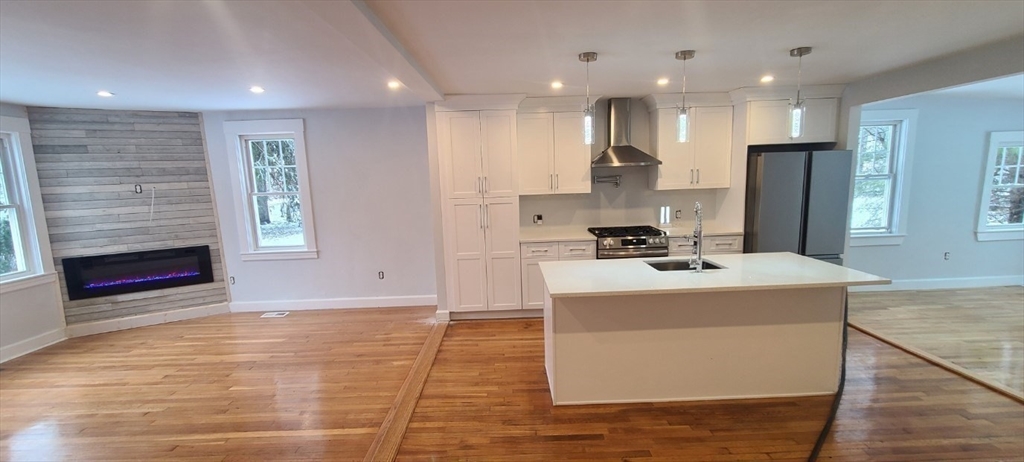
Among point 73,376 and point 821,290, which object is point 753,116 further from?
point 73,376

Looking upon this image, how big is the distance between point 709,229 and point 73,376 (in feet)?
20.0

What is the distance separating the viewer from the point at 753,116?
3.90 metres

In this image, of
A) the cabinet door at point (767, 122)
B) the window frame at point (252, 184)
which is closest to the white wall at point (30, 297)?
the window frame at point (252, 184)

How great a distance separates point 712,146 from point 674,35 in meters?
2.14

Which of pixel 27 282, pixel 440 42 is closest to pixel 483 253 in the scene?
pixel 440 42

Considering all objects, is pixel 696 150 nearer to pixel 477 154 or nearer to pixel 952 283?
pixel 477 154

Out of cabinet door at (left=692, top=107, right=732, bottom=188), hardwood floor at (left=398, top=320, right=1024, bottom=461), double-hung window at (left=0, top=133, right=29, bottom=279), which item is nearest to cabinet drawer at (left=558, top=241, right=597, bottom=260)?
cabinet door at (left=692, top=107, right=732, bottom=188)

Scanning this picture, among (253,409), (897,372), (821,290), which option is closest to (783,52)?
(821,290)

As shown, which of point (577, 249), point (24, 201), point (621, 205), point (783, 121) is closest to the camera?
point (24, 201)

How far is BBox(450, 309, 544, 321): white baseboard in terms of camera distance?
4.20m

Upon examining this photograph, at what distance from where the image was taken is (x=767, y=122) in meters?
3.91

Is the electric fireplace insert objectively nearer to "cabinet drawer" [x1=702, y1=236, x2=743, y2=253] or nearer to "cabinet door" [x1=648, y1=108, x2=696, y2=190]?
"cabinet door" [x1=648, y1=108, x2=696, y2=190]

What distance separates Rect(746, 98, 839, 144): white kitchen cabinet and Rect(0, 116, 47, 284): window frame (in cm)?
723

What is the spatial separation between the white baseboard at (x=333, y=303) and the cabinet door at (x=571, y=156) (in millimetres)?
2149
